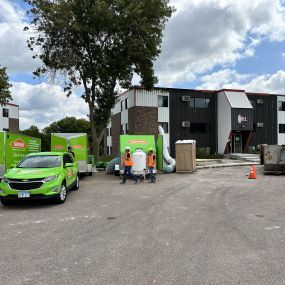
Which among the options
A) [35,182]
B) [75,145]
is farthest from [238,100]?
[35,182]

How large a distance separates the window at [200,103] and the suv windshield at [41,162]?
25.9m

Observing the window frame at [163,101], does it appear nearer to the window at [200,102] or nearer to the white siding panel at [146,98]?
the white siding panel at [146,98]

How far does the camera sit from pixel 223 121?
1437 inches

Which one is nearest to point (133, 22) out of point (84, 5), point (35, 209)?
point (84, 5)

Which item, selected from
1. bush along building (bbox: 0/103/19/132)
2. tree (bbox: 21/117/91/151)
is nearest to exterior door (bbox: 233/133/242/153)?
bush along building (bbox: 0/103/19/132)

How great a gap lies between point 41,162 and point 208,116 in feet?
90.3

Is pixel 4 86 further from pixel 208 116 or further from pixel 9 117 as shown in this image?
pixel 9 117

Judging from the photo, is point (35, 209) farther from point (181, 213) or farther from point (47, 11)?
point (47, 11)

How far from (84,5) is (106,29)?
7.49ft

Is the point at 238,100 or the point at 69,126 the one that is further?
the point at 69,126

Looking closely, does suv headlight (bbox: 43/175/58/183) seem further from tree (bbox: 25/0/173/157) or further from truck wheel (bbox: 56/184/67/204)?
tree (bbox: 25/0/173/157)

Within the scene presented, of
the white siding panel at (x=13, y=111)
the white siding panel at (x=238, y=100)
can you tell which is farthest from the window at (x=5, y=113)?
the white siding panel at (x=238, y=100)

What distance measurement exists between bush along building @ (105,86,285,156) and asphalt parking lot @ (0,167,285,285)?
76.5 ft

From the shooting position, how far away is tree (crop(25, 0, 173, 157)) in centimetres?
2469
